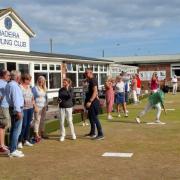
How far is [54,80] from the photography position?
27938 mm

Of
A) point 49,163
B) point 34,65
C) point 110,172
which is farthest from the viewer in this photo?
point 34,65

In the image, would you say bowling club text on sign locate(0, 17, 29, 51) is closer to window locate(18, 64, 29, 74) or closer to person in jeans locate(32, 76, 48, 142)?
window locate(18, 64, 29, 74)

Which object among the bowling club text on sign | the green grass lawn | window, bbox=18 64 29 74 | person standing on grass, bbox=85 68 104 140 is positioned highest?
the bowling club text on sign

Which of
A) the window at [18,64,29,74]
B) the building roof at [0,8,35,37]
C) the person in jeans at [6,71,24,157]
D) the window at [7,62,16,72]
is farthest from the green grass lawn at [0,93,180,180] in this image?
the building roof at [0,8,35,37]

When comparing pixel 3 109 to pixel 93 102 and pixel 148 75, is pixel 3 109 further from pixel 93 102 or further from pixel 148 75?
pixel 148 75

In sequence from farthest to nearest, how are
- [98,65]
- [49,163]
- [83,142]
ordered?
[98,65], [83,142], [49,163]

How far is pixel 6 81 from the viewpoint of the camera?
939 centimetres

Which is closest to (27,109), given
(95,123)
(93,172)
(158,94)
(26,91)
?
(26,91)

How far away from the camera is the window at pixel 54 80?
2733 cm

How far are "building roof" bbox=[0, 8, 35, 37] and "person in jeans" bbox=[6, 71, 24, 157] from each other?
16800 millimetres

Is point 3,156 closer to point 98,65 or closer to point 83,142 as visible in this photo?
point 83,142

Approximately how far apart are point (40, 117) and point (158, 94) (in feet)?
14.7

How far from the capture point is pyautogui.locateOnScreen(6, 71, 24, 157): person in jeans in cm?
895

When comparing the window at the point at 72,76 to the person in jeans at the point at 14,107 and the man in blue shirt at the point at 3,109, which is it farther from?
the person in jeans at the point at 14,107
